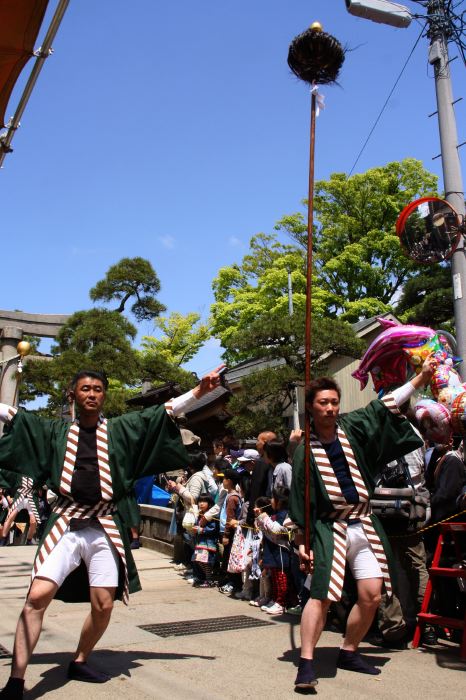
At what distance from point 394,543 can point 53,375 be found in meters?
14.0

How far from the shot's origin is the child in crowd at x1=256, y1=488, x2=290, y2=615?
618cm

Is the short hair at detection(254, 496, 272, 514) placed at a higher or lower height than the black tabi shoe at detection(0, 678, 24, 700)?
higher

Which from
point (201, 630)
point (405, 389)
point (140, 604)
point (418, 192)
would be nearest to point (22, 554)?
point (140, 604)

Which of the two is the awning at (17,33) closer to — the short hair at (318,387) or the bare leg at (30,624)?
the short hair at (318,387)

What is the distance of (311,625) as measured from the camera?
374 cm

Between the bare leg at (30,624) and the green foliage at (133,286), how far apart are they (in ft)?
55.5

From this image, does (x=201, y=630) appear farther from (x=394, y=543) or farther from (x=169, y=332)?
(x=169, y=332)

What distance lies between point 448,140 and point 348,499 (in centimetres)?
524

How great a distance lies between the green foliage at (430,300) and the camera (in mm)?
19906

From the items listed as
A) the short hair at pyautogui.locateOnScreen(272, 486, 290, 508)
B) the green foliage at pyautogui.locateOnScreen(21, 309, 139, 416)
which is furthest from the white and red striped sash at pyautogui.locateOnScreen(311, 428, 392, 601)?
the green foliage at pyautogui.locateOnScreen(21, 309, 139, 416)

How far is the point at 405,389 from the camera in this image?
4.12 metres

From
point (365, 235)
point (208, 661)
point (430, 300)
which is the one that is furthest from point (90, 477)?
point (365, 235)

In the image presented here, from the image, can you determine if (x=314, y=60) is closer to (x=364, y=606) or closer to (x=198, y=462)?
(x=364, y=606)

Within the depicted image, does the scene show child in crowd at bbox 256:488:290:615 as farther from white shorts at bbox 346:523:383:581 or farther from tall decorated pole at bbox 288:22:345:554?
tall decorated pole at bbox 288:22:345:554
